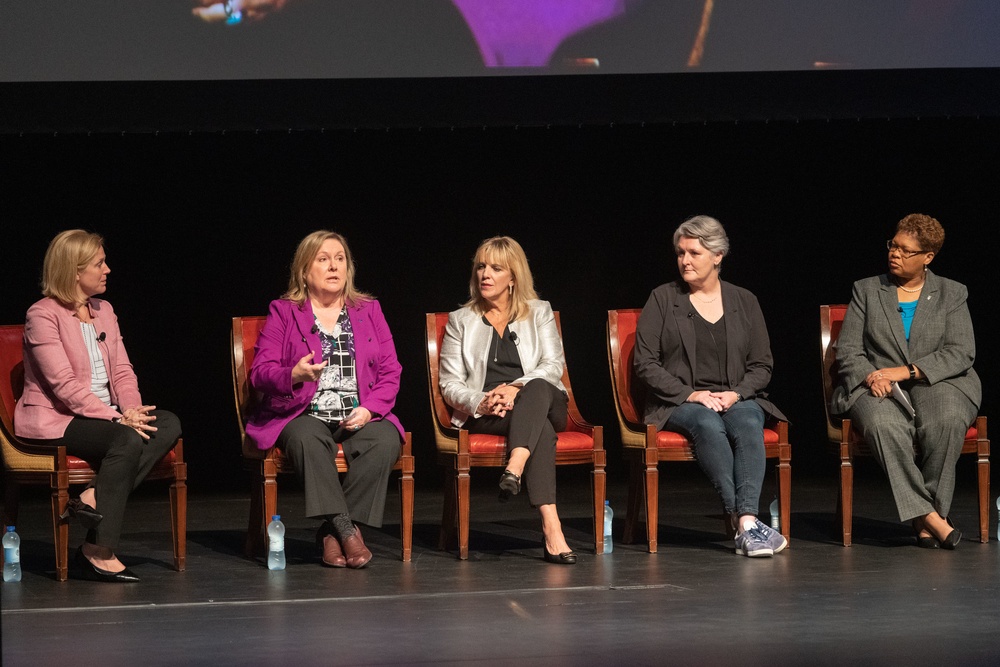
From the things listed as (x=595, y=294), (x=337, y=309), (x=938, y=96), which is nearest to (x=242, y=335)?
(x=337, y=309)

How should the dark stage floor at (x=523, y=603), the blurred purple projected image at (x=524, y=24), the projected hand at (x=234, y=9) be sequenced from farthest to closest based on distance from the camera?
the blurred purple projected image at (x=524, y=24)
the projected hand at (x=234, y=9)
the dark stage floor at (x=523, y=603)

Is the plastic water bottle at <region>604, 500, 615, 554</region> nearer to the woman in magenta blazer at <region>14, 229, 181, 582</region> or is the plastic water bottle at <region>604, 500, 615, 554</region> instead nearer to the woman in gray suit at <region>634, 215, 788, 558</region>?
the woman in gray suit at <region>634, 215, 788, 558</region>

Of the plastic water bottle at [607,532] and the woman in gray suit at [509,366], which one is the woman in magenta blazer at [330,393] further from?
the plastic water bottle at [607,532]

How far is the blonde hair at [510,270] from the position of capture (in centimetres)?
473

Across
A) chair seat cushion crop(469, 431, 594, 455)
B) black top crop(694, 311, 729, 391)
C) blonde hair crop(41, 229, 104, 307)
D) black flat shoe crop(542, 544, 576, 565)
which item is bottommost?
black flat shoe crop(542, 544, 576, 565)

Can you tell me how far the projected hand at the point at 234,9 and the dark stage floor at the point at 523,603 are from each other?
2100 mm

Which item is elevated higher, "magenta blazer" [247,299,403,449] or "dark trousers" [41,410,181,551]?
"magenta blazer" [247,299,403,449]

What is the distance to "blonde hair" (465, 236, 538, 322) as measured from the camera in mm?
4730

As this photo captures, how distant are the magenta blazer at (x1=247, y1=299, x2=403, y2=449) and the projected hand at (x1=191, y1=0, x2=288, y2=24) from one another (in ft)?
4.95

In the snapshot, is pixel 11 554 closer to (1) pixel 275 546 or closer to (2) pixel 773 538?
(1) pixel 275 546

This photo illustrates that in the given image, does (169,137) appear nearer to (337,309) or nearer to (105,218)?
(105,218)

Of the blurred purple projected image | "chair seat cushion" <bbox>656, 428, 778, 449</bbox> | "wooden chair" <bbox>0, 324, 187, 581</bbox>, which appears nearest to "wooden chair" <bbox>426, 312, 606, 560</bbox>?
"chair seat cushion" <bbox>656, 428, 778, 449</bbox>

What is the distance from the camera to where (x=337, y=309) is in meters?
4.72

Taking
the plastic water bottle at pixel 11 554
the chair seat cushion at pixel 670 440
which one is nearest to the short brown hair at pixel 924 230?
the chair seat cushion at pixel 670 440
